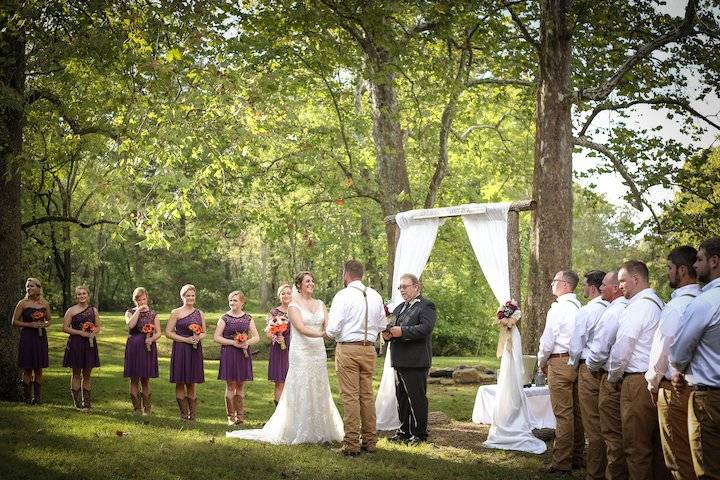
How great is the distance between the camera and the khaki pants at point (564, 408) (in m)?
7.86

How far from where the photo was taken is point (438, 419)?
38.1 feet

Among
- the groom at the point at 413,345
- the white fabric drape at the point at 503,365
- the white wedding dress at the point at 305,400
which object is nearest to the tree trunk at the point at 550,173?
the white fabric drape at the point at 503,365

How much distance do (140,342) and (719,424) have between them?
7738 mm

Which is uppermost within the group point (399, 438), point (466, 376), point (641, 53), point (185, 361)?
point (641, 53)

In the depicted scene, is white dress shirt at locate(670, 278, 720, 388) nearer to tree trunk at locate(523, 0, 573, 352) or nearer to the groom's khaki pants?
the groom's khaki pants

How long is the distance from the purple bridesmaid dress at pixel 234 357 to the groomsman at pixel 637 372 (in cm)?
534

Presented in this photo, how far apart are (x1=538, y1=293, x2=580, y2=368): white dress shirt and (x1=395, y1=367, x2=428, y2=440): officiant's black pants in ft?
5.55

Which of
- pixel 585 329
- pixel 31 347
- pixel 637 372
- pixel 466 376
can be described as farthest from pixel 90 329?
pixel 466 376

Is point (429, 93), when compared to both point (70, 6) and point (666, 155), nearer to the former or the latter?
point (666, 155)

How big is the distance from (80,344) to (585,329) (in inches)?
280

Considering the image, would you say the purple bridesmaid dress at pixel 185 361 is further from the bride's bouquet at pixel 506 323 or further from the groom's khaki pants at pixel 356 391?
the bride's bouquet at pixel 506 323

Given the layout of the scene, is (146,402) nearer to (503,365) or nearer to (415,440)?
(415,440)

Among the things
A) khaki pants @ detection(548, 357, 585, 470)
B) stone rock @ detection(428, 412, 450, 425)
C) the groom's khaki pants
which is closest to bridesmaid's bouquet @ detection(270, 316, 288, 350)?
the groom's khaki pants

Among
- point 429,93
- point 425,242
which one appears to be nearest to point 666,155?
point 429,93
